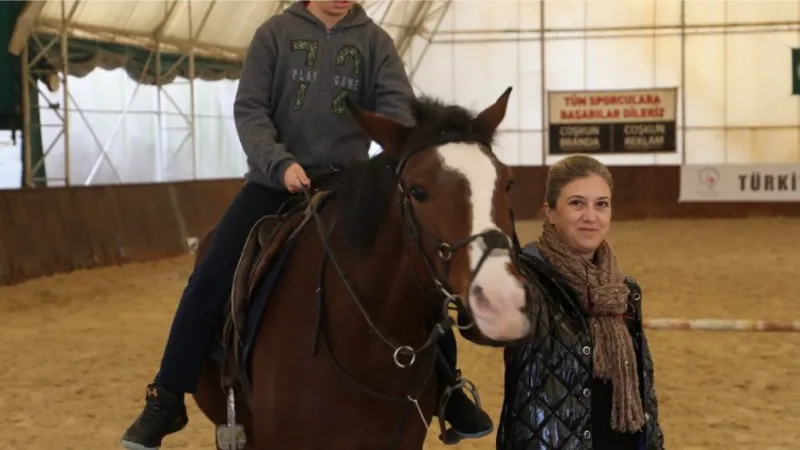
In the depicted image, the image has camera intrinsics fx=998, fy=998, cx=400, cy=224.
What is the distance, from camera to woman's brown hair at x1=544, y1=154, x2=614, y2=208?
2.89 metres

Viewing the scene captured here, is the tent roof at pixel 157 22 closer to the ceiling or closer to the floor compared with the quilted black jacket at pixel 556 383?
closer to the ceiling

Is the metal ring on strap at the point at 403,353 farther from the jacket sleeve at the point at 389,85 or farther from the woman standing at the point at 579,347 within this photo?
the jacket sleeve at the point at 389,85

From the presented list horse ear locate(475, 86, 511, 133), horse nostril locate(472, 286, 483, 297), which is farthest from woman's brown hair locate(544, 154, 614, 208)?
horse nostril locate(472, 286, 483, 297)

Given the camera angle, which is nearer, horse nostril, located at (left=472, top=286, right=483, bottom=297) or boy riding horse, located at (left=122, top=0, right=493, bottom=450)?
horse nostril, located at (left=472, top=286, right=483, bottom=297)

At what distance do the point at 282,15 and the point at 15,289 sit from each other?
27.0 feet

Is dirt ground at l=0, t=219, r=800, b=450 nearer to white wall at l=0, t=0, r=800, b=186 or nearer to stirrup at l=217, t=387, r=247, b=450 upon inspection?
stirrup at l=217, t=387, r=247, b=450

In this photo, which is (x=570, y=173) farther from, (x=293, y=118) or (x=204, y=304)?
(x=204, y=304)

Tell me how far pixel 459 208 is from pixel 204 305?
1.32 meters

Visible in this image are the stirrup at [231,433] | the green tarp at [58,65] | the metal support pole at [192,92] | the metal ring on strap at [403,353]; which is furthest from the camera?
the metal support pole at [192,92]

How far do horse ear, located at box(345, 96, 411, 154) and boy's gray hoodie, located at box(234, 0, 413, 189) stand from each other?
70 centimetres

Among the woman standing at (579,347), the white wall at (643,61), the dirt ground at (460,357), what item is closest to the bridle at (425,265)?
the woman standing at (579,347)

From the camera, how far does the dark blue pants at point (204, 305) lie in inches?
134

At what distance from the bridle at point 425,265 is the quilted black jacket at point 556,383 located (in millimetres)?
262

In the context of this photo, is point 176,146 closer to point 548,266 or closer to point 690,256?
point 690,256
